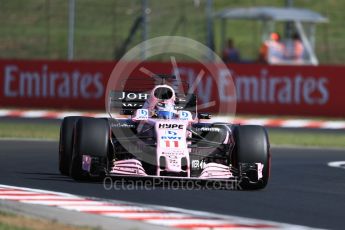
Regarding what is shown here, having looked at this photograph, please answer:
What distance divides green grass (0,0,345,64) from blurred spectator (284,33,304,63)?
1.87m

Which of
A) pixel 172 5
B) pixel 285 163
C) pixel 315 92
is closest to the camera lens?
pixel 285 163

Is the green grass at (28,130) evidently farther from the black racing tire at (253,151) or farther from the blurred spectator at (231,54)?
the black racing tire at (253,151)

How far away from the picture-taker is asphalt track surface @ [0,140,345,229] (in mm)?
10219

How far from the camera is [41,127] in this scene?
24.5 meters

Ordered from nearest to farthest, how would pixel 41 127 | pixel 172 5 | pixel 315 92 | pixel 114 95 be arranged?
pixel 114 95
pixel 41 127
pixel 315 92
pixel 172 5

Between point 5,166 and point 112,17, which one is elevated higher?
point 112,17

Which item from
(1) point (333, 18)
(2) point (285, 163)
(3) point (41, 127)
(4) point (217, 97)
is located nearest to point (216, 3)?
(1) point (333, 18)

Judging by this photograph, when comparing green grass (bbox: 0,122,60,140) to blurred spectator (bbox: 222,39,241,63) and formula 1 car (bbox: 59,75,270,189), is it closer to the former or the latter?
blurred spectator (bbox: 222,39,241,63)

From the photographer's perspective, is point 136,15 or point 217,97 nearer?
point 217,97

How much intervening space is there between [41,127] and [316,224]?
15.6m

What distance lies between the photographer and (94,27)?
34.8 metres

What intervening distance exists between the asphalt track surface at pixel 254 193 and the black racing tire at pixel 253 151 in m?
0.23

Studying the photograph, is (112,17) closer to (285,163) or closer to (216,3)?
(216,3)

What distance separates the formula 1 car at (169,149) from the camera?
1210 centimetres
